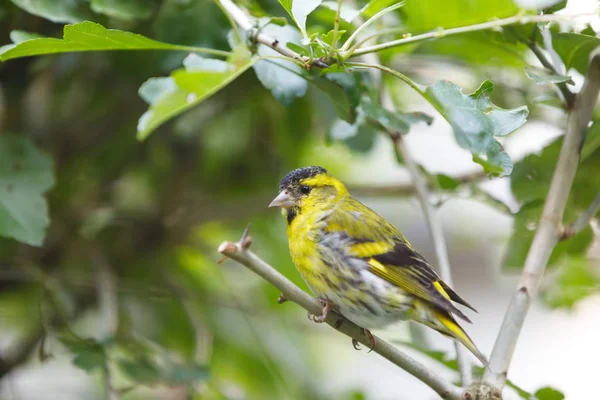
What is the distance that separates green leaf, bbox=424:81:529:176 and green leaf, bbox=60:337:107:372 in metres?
0.75

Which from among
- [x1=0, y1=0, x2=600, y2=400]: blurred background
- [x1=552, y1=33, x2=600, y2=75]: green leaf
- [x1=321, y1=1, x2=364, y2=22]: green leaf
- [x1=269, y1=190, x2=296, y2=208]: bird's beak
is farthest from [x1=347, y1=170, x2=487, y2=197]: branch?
[x1=321, y1=1, x2=364, y2=22]: green leaf

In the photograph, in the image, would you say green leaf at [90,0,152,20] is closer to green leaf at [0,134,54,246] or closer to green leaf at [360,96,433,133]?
green leaf at [0,134,54,246]

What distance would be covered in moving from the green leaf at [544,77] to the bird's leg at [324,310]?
0.44m

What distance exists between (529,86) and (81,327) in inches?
48.8

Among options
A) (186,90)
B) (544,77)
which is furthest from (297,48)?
(544,77)

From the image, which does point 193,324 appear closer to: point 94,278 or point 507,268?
point 94,278

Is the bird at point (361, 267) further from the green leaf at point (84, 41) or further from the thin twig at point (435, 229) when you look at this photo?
the green leaf at point (84, 41)

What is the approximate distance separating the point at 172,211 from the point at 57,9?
665 millimetres

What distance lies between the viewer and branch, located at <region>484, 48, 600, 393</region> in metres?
0.97

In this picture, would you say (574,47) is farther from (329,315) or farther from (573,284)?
(573,284)

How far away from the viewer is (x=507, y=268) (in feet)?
4.46

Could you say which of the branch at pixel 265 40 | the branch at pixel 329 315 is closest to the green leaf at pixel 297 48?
the branch at pixel 265 40

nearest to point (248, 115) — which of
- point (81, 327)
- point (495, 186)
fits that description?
point (81, 327)

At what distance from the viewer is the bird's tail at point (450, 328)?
1.05 metres
